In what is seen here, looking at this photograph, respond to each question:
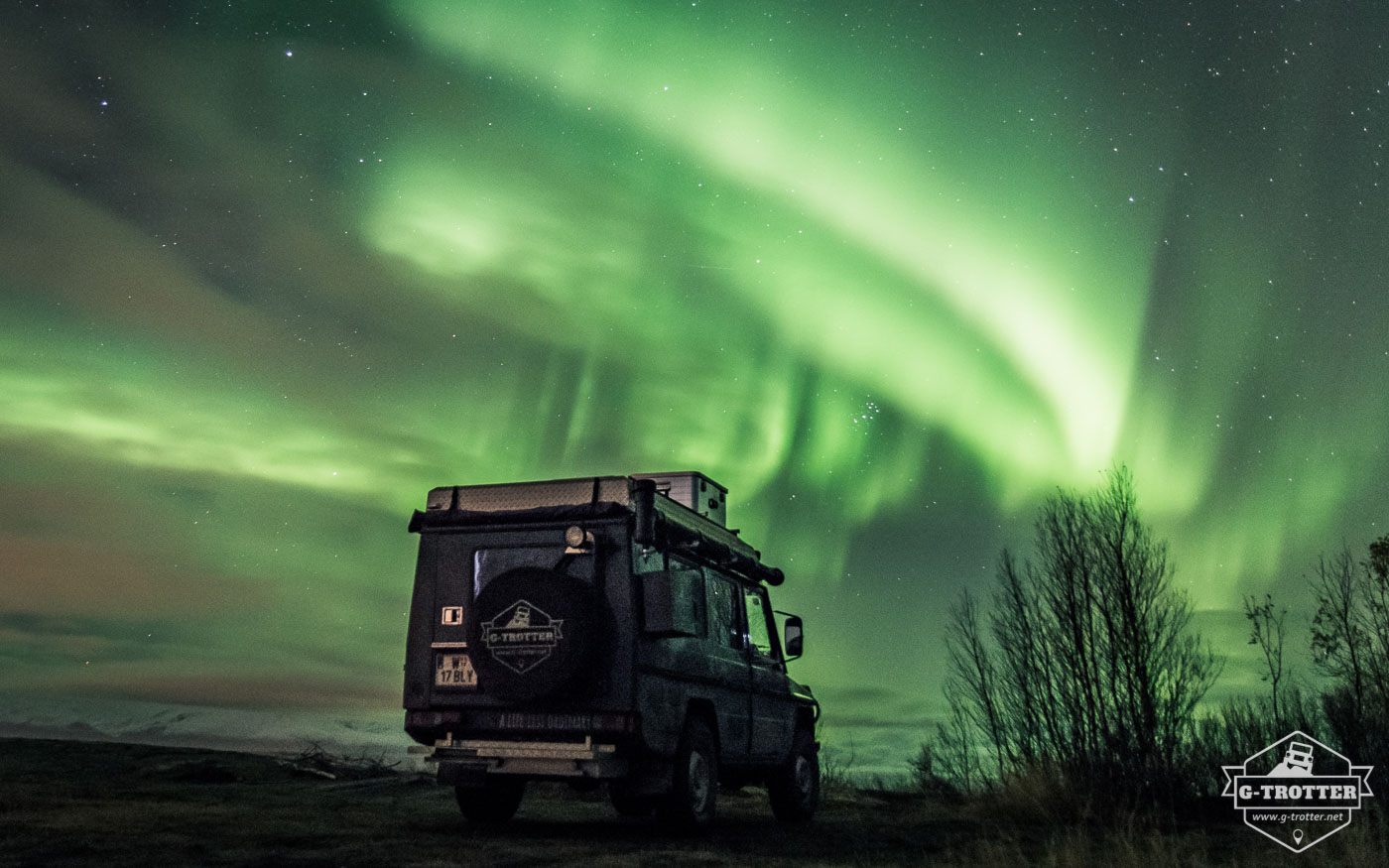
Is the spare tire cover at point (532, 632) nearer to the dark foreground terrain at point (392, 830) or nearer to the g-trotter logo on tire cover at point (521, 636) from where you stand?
the g-trotter logo on tire cover at point (521, 636)

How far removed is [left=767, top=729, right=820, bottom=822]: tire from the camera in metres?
14.1

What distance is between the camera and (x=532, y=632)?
10055 millimetres

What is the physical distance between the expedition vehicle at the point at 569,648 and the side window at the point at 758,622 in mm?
1267

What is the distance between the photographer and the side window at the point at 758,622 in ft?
43.9

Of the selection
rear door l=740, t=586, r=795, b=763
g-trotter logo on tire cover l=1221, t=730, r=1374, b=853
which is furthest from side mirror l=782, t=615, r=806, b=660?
g-trotter logo on tire cover l=1221, t=730, r=1374, b=853

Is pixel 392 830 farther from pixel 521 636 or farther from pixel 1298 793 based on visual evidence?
pixel 1298 793

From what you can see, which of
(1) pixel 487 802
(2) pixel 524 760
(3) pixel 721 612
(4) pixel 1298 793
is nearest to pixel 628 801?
(2) pixel 524 760

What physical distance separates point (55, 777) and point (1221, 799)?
17.6m

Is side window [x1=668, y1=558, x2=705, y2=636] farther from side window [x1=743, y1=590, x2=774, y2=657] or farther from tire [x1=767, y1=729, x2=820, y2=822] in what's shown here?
tire [x1=767, y1=729, x2=820, y2=822]

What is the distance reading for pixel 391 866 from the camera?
24.3 feet

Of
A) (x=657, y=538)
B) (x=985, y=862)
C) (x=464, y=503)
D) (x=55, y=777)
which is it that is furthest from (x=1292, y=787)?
(x=55, y=777)

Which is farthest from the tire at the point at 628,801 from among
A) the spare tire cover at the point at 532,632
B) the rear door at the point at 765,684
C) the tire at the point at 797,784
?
the tire at the point at 797,784

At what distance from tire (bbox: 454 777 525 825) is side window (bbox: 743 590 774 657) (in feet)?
11.0

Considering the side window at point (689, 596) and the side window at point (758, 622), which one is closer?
the side window at point (689, 596)
